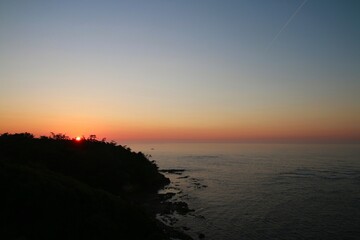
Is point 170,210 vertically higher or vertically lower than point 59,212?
lower

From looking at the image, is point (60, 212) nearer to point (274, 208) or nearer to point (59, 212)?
point (59, 212)

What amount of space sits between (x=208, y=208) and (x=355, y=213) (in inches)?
890

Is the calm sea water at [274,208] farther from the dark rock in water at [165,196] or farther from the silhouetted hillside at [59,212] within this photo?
the silhouetted hillside at [59,212]

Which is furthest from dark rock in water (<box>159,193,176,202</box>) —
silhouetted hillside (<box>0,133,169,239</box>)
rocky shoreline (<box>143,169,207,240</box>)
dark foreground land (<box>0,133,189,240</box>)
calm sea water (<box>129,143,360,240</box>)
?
silhouetted hillside (<box>0,133,169,239</box>)

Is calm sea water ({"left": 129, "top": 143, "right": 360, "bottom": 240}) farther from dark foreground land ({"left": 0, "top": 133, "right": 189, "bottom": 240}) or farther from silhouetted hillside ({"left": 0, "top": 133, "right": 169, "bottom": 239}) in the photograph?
silhouetted hillside ({"left": 0, "top": 133, "right": 169, "bottom": 239})

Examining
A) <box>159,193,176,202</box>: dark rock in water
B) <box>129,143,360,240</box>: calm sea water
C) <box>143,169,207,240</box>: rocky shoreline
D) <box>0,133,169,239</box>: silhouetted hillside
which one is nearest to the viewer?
<box>0,133,169,239</box>: silhouetted hillside

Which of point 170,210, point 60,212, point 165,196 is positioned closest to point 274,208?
point 170,210

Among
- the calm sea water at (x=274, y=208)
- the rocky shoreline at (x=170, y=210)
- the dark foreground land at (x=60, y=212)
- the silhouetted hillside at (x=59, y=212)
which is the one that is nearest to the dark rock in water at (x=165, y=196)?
the rocky shoreline at (x=170, y=210)

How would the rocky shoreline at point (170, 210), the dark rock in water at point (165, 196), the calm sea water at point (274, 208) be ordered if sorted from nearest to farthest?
the rocky shoreline at point (170, 210) → the calm sea water at point (274, 208) → the dark rock in water at point (165, 196)

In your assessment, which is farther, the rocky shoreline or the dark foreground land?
the rocky shoreline

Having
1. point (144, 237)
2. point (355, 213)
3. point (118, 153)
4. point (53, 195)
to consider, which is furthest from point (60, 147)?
point (355, 213)

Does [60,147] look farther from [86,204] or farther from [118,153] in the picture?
[86,204]

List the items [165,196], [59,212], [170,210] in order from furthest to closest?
[165,196]
[170,210]
[59,212]

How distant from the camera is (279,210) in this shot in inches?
1992
